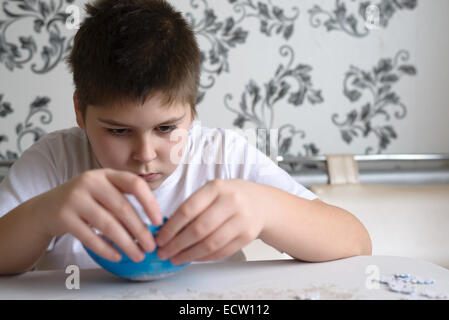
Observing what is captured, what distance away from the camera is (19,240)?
0.60 m

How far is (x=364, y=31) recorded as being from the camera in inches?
54.9

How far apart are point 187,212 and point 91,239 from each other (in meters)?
0.10

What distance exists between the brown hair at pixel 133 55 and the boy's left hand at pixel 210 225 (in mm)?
235

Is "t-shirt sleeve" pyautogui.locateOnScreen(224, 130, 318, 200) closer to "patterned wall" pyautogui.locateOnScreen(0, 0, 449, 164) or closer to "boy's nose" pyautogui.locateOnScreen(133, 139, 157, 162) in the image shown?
"boy's nose" pyautogui.locateOnScreen(133, 139, 157, 162)

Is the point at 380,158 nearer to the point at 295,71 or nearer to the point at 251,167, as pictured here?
the point at 295,71

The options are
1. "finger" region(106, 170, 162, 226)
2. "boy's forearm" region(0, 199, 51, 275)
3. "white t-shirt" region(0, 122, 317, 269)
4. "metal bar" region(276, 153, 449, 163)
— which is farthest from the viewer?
"metal bar" region(276, 153, 449, 163)

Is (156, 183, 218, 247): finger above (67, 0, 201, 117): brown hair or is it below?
below

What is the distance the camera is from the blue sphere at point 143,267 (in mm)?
536

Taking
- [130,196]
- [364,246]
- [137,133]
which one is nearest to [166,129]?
[137,133]

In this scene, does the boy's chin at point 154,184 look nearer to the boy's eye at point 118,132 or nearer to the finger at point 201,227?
the boy's eye at point 118,132

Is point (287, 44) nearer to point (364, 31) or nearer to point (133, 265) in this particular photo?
point (364, 31)

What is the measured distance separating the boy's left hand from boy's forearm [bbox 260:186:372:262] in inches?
3.0

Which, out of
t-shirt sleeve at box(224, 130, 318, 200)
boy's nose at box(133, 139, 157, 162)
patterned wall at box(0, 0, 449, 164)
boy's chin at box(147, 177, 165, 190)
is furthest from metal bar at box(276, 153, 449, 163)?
boy's nose at box(133, 139, 157, 162)

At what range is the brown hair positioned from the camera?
69 cm
